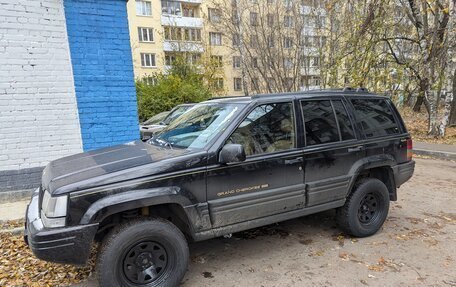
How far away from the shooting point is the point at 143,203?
2760 mm

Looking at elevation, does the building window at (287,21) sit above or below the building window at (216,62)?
→ above

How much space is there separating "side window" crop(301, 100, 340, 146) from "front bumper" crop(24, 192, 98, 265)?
2547 mm

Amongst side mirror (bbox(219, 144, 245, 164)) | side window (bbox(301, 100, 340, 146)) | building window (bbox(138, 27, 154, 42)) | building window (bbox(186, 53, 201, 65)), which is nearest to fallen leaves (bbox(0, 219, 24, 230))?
side mirror (bbox(219, 144, 245, 164))

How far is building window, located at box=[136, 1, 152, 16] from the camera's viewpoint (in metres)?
32.7

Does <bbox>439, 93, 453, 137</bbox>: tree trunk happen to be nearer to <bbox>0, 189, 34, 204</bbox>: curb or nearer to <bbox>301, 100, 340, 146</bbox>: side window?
<bbox>301, 100, 340, 146</bbox>: side window

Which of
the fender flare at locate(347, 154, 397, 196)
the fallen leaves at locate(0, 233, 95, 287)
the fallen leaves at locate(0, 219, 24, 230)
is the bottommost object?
the fallen leaves at locate(0, 233, 95, 287)

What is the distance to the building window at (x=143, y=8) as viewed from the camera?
107 feet

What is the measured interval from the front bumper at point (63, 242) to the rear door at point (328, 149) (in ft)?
7.92

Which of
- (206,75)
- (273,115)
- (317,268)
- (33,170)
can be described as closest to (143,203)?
(273,115)

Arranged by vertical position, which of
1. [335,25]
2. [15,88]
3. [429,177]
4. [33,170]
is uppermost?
[335,25]

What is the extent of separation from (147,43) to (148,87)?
63.1 feet

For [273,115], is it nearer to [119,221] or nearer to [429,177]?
[119,221]

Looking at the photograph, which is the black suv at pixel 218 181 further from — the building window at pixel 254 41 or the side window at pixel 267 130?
the building window at pixel 254 41

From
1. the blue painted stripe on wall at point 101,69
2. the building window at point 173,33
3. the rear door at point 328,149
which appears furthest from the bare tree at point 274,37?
the rear door at point 328,149
